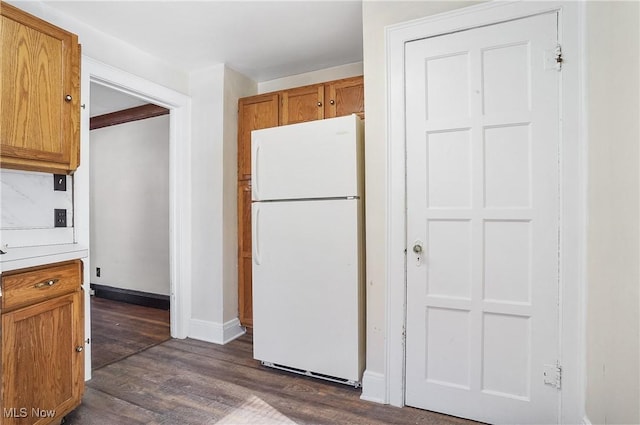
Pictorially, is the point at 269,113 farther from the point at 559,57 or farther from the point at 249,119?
the point at 559,57

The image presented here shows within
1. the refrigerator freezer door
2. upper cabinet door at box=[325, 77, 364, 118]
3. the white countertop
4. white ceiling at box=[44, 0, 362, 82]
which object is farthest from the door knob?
the white countertop

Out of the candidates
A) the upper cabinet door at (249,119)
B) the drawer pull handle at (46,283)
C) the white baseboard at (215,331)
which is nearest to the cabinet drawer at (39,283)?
the drawer pull handle at (46,283)

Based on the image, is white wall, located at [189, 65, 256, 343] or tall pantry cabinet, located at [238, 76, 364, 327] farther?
white wall, located at [189, 65, 256, 343]

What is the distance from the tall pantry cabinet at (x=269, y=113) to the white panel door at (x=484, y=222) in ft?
2.85

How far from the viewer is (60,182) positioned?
7.01 feet

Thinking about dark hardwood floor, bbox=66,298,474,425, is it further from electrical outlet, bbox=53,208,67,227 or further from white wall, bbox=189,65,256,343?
electrical outlet, bbox=53,208,67,227

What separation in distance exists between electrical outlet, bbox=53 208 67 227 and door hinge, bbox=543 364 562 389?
288 cm

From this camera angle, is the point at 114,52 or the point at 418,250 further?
the point at 114,52

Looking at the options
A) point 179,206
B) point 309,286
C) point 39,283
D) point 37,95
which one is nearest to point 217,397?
point 309,286

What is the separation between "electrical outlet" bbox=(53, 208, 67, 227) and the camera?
211cm

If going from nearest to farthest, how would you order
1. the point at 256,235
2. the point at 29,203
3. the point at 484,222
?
1. the point at 484,222
2. the point at 29,203
3. the point at 256,235

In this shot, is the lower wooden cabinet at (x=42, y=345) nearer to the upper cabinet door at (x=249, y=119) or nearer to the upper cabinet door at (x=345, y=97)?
the upper cabinet door at (x=249, y=119)

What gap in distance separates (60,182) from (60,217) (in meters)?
0.22

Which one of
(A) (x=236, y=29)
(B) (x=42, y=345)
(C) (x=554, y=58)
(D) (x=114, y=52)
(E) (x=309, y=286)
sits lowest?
(B) (x=42, y=345)
